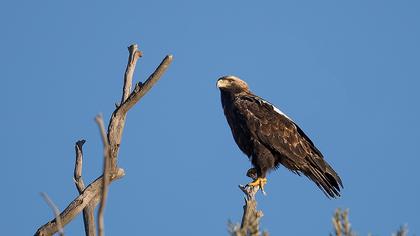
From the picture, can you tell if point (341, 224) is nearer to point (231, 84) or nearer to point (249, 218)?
point (249, 218)

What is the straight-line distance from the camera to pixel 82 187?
7496 millimetres

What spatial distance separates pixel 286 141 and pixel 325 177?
0.82 m

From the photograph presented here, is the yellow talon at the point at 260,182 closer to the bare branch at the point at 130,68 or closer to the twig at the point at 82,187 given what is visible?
the bare branch at the point at 130,68

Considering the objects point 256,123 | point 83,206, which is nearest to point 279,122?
point 256,123

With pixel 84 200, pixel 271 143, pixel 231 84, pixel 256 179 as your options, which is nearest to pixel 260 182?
pixel 256 179

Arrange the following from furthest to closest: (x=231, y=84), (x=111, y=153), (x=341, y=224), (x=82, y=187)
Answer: (x=231, y=84), (x=82, y=187), (x=111, y=153), (x=341, y=224)

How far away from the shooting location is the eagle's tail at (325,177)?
9656mm

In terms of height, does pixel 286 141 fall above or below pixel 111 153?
above

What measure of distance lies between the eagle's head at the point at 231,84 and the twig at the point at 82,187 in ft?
12.9

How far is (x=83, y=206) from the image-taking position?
693 centimetres

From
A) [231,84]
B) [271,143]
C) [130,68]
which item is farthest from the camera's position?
[231,84]

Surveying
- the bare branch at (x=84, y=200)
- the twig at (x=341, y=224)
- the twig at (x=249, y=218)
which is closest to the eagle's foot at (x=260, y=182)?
the twig at (x=249, y=218)

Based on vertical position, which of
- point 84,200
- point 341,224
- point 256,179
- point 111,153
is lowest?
point 341,224

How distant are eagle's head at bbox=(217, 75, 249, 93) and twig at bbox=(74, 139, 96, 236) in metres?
3.94
